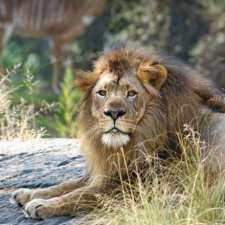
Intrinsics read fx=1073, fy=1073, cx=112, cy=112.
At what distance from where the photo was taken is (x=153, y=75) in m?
5.77

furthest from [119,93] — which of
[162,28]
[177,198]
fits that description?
[162,28]

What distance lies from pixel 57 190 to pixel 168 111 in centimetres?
80

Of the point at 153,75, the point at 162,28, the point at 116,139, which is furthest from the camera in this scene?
the point at 162,28

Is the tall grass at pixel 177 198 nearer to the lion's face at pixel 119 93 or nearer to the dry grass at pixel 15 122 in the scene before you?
the lion's face at pixel 119 93

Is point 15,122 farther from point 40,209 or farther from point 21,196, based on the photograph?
point 40,209

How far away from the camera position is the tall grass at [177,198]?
5.43m

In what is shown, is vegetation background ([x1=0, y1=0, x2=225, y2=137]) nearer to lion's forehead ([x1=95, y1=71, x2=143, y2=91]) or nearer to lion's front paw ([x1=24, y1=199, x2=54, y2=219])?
lion's forehead ([x1=95, y1=71, x2=143, y2=91])

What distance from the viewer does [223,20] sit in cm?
1794

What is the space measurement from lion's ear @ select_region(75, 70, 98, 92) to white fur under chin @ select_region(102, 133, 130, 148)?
36 centimetres

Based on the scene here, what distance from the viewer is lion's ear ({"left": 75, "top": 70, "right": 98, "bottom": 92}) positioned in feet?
19.2

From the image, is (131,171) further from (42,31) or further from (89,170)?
(42,31)

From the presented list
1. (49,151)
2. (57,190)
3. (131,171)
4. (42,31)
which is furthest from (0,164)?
(42,31)

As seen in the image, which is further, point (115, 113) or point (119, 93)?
point (119, 93)

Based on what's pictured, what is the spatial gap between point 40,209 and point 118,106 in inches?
28.0
